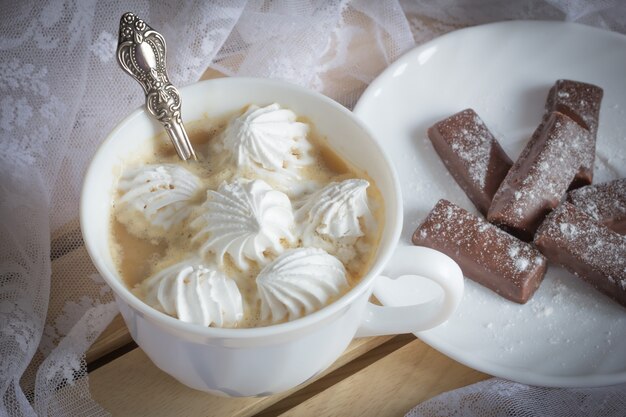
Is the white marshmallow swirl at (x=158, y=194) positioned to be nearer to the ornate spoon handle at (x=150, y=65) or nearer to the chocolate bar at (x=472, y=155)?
the ornate spoon handle at (x=150, y=65)

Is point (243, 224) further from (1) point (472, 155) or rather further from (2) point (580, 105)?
(2) point (580, 105)

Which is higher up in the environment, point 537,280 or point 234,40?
point 234,40

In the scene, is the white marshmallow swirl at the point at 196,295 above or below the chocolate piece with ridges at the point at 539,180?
above

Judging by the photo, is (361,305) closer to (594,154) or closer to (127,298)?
(127,298)

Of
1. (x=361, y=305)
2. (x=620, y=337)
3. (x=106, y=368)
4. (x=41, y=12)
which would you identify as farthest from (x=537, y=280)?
(x=41, y=12)

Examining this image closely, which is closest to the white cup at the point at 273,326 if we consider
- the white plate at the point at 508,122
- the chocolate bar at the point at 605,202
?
the white plate at the point at 508,122

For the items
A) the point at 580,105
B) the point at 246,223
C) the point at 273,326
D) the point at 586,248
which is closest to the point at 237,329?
the point at 273,326

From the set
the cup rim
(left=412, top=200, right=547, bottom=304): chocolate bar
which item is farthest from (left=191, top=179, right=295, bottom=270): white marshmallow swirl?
(left=412, top=200, right=547, bottom=304): chocolate bar
